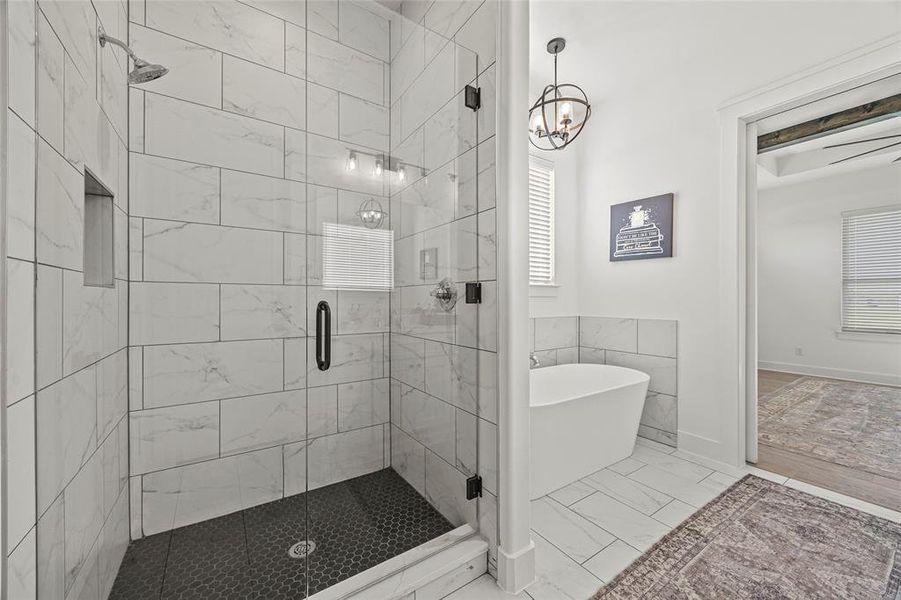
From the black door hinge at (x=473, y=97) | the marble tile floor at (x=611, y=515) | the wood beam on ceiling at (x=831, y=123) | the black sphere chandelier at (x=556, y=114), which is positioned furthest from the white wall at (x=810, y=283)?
the black door hinge at (x=473, y=97)

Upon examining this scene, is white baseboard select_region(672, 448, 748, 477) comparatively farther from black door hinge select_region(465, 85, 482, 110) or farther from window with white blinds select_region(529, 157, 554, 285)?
black door hinge select_region(465, 85, 482, 110)

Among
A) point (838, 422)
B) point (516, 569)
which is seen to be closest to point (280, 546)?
point (516, 569)

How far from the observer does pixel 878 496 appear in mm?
2010

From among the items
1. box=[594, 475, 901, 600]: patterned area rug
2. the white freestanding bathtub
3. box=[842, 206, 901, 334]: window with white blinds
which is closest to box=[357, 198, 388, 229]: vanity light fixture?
the white freestanding bathtub

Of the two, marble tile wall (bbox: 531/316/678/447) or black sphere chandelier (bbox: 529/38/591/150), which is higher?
black sphere chandelier (bbox: 529/38/591/150)

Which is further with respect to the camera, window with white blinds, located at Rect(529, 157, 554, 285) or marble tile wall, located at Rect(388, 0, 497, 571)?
window with white blinds, located at Rect(529, 157, 554, 285)

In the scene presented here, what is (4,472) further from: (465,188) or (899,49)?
(899,49)

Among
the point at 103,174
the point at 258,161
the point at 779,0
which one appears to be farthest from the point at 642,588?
the point at 779,0

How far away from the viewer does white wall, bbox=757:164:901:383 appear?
3.24 metres

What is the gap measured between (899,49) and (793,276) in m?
2.42

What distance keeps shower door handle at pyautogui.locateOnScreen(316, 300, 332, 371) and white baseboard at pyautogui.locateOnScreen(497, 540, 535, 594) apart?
1039 mm

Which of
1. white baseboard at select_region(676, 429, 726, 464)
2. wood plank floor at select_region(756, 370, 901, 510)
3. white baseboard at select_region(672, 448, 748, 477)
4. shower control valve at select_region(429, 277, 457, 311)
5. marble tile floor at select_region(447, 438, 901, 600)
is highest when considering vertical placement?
shower control valve at select_region(429, 277, 457, 311)

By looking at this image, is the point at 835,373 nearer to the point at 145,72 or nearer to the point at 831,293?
the point at 831,293

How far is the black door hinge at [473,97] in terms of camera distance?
1571 millimetres
